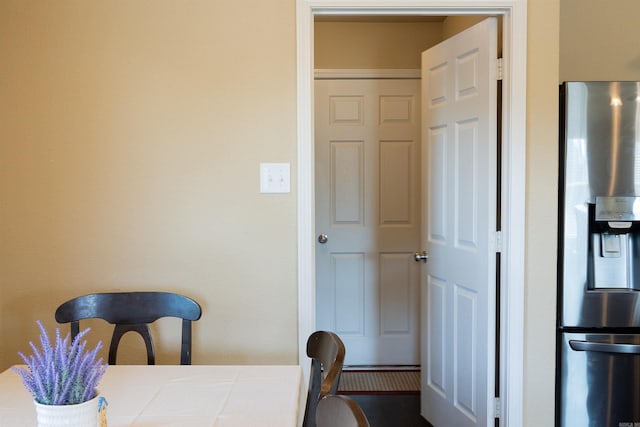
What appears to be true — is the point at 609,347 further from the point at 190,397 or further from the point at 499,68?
the point at 190,397

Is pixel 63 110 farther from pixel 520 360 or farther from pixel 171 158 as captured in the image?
pixel 520 360

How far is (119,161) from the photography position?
2.10 meters

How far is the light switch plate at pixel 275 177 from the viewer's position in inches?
82.3

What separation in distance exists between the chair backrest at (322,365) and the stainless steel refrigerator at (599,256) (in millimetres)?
1279

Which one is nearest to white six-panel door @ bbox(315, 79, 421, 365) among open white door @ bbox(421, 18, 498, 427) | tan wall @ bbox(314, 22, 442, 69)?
tan wall @ bbox(314, 22, 442, 69)

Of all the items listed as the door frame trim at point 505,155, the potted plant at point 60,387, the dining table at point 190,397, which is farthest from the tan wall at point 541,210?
the potted plant at point 60,387

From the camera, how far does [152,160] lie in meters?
2.10

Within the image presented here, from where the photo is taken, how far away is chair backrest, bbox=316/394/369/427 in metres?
0.83

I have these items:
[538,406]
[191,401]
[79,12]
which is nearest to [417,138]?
[538,406]

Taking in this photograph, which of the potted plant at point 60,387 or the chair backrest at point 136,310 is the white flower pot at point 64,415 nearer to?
the potted plant at point 60,387

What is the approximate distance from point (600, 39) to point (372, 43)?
1393mm

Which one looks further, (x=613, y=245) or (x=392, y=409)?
(x=392, y=409)

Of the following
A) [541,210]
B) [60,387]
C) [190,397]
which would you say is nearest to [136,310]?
[190,397]

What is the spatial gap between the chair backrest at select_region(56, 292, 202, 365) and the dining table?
19cm
